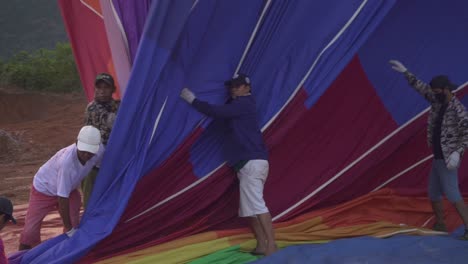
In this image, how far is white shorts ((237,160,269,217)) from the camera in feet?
13.1

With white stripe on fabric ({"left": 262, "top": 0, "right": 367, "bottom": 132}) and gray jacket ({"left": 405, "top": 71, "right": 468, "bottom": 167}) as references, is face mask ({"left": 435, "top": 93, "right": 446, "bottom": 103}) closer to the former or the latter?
gray jacket ({"left": 405, "top": 71, "right": 468, "bottom": 167})

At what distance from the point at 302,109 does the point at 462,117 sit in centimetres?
112

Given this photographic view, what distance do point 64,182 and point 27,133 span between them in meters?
10.2

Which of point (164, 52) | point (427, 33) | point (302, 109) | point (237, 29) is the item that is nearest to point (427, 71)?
point (427, 33)

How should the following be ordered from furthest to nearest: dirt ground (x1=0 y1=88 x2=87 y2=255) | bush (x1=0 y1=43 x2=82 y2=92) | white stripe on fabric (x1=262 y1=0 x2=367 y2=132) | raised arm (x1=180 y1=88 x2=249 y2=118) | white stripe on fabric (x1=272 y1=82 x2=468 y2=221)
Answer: bush (x1=0 y1=43 x2=82 y2=92) → dirt ground (x1=0 y1=88 x2=87 y2=255) → white stripe on fabric (x1=272 y1=82 x2=468 y2=221) → white stripe on fabric (x1=262 y1=0 x2=367 y2=132) → raised arm (x1=180 y1=88 x2=249 y2=118)

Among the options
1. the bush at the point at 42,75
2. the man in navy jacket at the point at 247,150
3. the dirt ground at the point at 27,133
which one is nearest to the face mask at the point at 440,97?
the man in navy jacket at the point at 247,150

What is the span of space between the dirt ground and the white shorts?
2.05 meters

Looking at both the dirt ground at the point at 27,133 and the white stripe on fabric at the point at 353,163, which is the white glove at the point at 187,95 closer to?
the white stripe on fabric at the point at 353,163

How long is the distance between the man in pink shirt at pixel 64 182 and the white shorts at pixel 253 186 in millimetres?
967

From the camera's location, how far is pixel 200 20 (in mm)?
4094

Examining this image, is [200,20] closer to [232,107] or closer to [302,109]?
[232,107]

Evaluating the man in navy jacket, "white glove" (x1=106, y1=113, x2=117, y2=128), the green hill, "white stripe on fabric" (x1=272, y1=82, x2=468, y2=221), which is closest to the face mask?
"white stripe on fabric" (x1=272, y1=82, x2=468, y2=221)

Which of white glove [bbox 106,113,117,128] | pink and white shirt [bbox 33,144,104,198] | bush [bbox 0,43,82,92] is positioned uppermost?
bush [bbox 0,43,82,92]

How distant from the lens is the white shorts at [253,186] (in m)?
4.00
